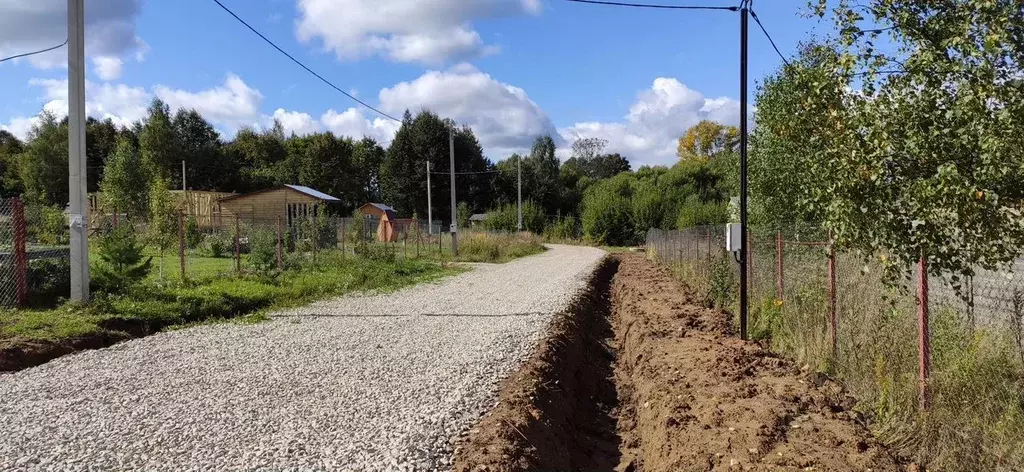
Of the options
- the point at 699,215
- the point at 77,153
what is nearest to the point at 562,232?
the point at 699,215

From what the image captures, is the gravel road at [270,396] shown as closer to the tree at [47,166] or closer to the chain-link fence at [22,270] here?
the chain-link fence at [22,270]

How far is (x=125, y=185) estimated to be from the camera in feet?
132

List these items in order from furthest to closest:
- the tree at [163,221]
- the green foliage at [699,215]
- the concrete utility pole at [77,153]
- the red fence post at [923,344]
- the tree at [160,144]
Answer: the tree at [160,144] < the green foliage at [699,215] < the tree at [163,221] < the concrete utility pole at [77,153] < the red fence post at [923,344]

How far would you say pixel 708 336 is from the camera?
9719mm

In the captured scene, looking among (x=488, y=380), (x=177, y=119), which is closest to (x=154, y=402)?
(x=488, y=380)

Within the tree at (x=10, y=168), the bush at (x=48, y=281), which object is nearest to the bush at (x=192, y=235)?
the bush at (x=48, y=281)

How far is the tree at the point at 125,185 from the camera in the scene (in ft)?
125

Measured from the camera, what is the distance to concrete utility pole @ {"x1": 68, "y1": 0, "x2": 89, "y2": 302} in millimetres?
11742

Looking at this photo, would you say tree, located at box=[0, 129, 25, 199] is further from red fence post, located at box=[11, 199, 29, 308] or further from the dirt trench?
the dirt trench

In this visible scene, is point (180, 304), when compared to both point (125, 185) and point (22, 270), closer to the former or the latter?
point (22, 270)

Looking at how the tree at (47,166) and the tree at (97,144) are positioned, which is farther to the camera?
the tree at (97,144)

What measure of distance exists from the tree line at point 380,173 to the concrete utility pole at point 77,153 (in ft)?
134

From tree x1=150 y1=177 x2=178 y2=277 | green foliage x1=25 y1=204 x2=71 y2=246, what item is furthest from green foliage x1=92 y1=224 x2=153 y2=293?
green foliage x1=25 y1=204 x2=71 y2=246

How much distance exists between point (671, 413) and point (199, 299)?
31.9 feet
